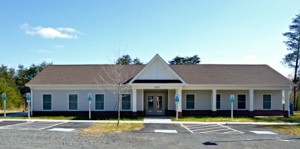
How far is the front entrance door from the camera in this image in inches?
1168

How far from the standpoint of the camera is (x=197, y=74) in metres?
31.1

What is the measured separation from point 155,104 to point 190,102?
329cm

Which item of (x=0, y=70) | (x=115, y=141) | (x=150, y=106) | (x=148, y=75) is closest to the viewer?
(x=115, y=141)

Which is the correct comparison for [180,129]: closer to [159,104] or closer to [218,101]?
[159,104]

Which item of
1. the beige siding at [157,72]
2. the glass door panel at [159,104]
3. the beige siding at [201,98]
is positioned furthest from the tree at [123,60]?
the beige siding at [201,98]

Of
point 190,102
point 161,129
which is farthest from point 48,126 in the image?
point 190,102

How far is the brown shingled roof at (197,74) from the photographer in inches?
1147

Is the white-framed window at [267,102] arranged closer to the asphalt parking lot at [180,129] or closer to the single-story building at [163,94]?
the single-story building at [163,94]

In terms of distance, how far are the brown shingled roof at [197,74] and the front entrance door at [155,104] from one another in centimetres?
271

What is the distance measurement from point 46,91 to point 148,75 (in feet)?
31.2

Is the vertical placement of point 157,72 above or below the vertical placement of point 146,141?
above

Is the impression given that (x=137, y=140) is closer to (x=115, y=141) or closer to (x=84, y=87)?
(x=115, y=141)

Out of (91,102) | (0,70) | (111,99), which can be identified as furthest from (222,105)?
(0,70)

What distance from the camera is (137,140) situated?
14.9 m
